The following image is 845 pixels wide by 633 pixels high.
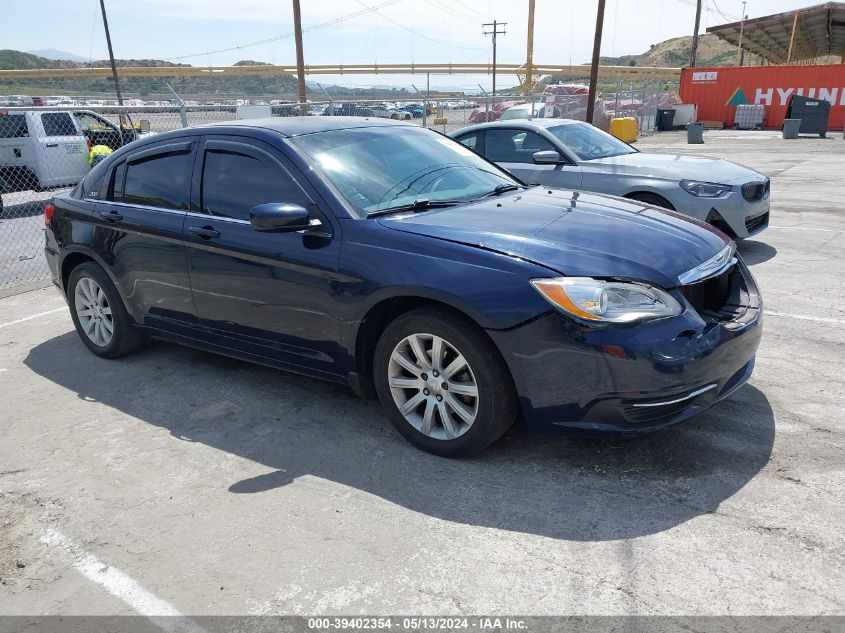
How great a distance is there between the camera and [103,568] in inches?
114

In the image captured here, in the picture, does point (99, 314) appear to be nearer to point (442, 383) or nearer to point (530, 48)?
point (442, 383)

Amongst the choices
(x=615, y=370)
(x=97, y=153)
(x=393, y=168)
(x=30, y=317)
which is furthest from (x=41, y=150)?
(x=615, y=370)

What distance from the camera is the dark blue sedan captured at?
3146 millimetres

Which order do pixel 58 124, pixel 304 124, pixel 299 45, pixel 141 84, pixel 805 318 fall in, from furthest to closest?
pixel 141 84 < pixel 299 45 < pixel 58 124 < pixel 805 318 < pixel 304 124

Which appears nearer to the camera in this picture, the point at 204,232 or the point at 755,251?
the point at 204,232

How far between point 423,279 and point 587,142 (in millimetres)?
5809

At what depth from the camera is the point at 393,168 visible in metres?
4.25

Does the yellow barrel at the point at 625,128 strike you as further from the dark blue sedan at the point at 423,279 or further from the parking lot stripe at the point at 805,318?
the dark blue sedan at the point at 423,279

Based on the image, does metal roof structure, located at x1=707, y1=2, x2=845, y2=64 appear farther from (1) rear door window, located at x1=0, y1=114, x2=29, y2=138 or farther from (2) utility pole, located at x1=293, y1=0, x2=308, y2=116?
(1) rear door window, located at x1=0, y1=114, x2=29, y2=138

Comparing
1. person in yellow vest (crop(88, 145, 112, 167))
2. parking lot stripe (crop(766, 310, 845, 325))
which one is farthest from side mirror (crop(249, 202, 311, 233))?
person in yellow vest (crop(88, 145, 112, 167))

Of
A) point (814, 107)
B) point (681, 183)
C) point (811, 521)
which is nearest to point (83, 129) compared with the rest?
point (681, 183)

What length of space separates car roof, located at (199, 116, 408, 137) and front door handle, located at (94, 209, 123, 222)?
900 millimetres

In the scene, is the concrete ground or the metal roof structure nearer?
the concrete ground

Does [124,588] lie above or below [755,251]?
above
